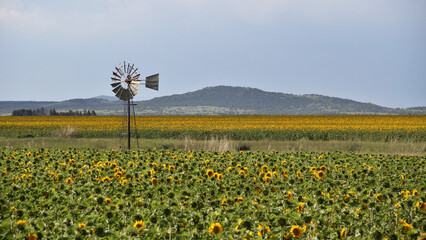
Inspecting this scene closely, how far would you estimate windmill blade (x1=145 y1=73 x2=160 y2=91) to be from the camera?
20.4 meters

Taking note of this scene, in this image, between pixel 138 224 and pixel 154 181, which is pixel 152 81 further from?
pixel 138 224

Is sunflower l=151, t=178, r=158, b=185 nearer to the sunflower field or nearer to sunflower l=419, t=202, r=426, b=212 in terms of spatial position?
the sunflower field

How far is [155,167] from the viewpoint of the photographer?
8820mm

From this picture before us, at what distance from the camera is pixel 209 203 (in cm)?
604

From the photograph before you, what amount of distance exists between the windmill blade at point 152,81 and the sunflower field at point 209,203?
10.8 m

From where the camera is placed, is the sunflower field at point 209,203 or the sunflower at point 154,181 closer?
the sunflower field at point 209,203

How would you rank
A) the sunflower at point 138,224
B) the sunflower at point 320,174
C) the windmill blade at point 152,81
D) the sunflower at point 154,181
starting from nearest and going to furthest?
the sunflower at point 138,224, the sunflower at point 154,181, the sunflower at point 320,174, the windmill blade at point 152,81

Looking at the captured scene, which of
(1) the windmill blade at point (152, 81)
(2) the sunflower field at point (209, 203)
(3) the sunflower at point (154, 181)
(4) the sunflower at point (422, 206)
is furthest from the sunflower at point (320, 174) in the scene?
(1) the windmill blade at point (152, 81)

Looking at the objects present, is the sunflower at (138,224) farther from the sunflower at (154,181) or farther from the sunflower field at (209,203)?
the sunflower at (154,181)

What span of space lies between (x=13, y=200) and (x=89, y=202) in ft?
4.84

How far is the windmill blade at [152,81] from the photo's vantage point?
20422 millimetres

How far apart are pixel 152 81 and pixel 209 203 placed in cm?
1518

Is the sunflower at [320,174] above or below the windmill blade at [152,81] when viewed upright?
below

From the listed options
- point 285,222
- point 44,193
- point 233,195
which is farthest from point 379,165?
point 44,193
